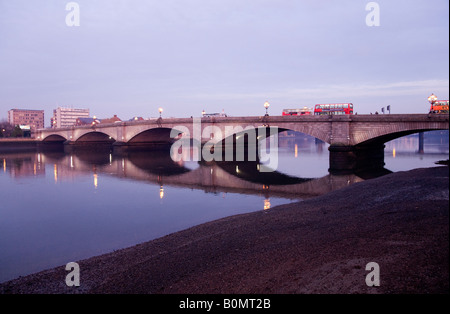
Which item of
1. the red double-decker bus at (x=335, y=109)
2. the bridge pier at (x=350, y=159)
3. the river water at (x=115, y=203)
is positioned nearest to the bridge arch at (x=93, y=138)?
the river water at (x=115, y=203)

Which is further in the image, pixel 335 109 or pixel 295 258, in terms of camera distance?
pixel 335 109

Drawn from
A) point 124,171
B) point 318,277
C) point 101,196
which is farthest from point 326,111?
point 318,277

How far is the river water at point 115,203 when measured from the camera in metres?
11.9

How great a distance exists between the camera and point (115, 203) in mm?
19953

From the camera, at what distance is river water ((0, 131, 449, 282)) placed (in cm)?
1186

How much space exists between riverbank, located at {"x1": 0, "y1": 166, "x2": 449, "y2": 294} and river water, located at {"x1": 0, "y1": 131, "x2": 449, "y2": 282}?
240 cm

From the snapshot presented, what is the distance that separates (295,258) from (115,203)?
49.3ft

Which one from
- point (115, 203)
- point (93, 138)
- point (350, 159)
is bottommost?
point (115, 203)

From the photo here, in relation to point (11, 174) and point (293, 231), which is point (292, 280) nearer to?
point (293, 231)

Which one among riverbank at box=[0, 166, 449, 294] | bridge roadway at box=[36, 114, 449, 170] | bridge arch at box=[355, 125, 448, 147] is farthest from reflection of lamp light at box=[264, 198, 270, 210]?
bridge arch at box=[355, 125, 448, 147]

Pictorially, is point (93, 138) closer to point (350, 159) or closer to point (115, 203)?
point (350, 159)

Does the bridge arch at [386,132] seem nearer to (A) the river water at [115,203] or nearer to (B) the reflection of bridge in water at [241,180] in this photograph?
(B) the reflection of bridge in water at [241,180]

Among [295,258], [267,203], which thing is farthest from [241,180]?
[295,258]

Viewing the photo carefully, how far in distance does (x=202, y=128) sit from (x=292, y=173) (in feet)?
71.0
